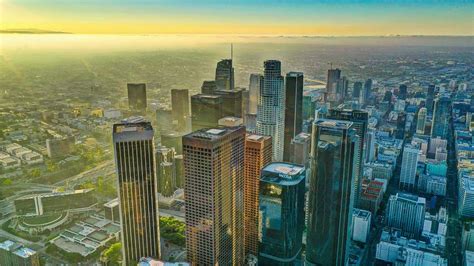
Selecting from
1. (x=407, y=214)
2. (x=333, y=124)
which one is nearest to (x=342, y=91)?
(x=407, y=214)

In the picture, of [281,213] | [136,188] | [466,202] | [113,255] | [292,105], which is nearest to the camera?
[136,188]

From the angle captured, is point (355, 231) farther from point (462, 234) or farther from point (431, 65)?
point (431, 65)

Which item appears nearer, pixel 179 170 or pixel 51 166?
pixel 179 170

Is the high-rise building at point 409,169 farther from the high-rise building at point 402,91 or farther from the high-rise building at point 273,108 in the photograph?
the high-rise building at point 402,91

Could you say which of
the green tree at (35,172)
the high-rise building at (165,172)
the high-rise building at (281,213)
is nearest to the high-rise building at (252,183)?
the high-rise building at (281,213)

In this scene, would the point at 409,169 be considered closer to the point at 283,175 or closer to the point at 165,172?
the point at 283,175

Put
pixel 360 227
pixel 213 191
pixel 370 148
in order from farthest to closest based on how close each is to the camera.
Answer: pixel 370 148 → pixel 360 227 → pixel 213 191
